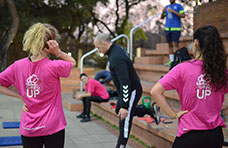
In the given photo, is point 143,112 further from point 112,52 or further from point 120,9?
point 120,9

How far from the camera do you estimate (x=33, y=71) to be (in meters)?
2.43

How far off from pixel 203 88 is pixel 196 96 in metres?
0.08

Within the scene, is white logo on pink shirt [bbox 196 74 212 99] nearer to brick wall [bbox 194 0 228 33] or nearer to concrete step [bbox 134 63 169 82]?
concrete step [bbox 134 63 169 82]

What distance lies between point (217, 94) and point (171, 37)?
244 inches

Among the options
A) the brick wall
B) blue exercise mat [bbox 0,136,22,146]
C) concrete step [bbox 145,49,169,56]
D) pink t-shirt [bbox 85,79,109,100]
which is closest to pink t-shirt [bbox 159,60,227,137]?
blue exercise mat [bbox 0,136,22,146]

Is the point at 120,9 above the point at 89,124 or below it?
above

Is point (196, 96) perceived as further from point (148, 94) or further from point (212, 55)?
point (148, 94)

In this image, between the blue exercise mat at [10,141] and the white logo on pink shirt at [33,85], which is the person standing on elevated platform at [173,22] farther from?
the white logo on pink shirt at [33,85]

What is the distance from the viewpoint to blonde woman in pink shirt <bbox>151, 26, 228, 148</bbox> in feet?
7.01

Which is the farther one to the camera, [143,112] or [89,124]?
[89,124]

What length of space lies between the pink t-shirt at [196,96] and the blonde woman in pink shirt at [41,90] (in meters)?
0.92

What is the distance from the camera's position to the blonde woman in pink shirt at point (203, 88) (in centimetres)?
214

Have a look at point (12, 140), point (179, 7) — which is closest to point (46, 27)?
point (12, 140)

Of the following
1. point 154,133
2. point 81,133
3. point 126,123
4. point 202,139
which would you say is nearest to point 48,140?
point 202,139
